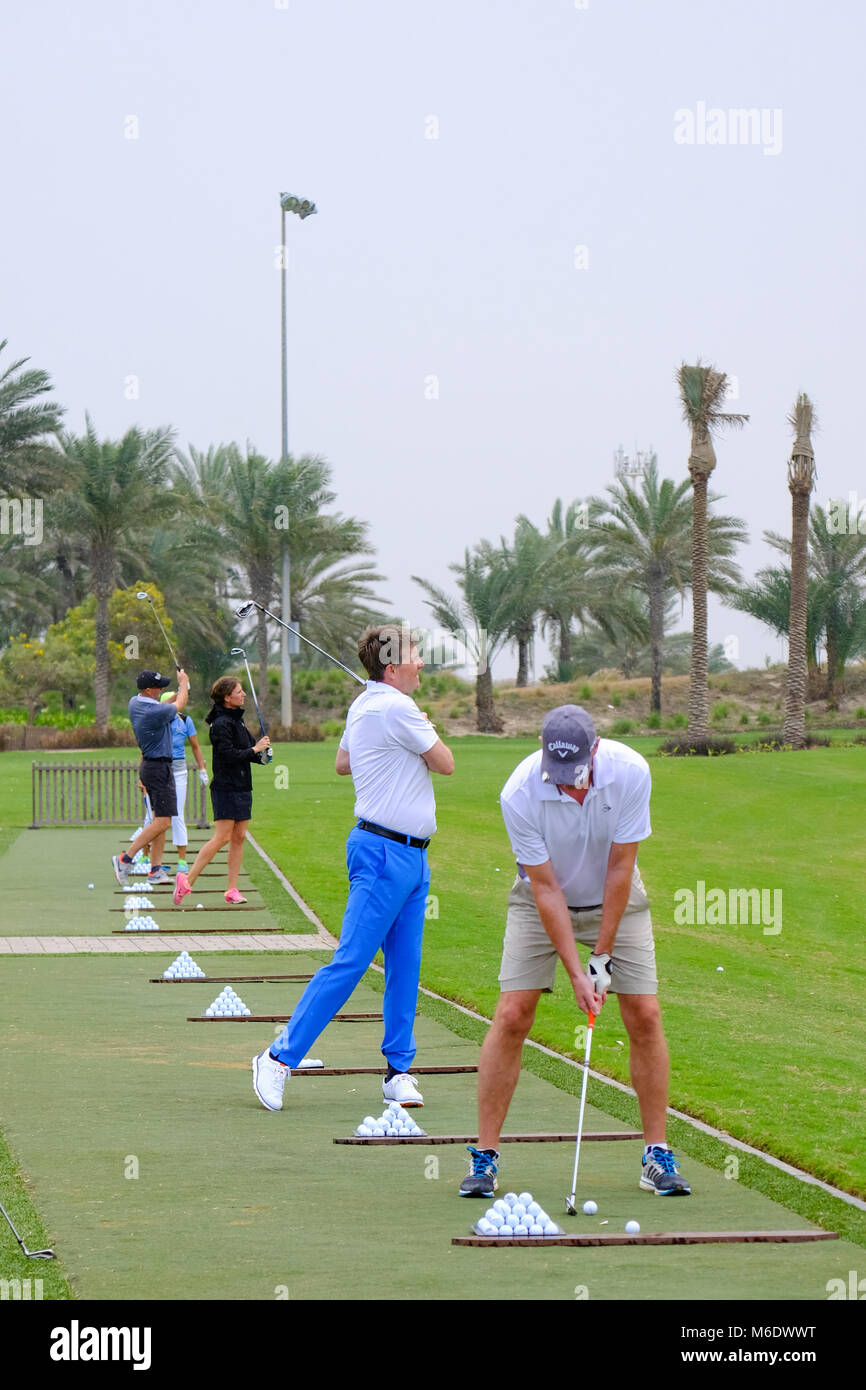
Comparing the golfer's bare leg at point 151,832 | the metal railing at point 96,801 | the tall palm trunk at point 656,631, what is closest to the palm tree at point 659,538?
the tall palm trunk at point 656,631

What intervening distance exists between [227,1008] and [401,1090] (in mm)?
2923

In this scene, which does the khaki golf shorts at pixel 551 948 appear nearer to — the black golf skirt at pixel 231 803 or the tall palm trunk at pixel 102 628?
the black golf skirt at pixel 231 803

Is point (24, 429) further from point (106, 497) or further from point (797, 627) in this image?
point (797, 627)

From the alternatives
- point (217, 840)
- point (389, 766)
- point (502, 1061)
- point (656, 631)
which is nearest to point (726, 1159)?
point (502, 1061)

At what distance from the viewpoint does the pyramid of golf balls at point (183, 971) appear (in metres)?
12.2

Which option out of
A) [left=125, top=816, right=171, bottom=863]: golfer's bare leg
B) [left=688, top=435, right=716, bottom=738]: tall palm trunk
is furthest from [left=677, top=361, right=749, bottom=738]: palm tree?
[left=125, top=816, right=171, bottom=863]: golfer's bare leg

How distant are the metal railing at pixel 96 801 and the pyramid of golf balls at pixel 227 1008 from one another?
1637 centimetres

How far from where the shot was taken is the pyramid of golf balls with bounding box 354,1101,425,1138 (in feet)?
24.0

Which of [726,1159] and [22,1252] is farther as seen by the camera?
[726,1159]

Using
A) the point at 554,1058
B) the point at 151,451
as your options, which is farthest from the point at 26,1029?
the point at 151,451

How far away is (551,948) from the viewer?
6309mm

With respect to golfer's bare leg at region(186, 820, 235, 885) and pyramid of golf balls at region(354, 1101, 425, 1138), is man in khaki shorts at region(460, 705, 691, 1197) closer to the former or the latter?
pyramid of golf balls at region(354, 1101, 425, 1138)
